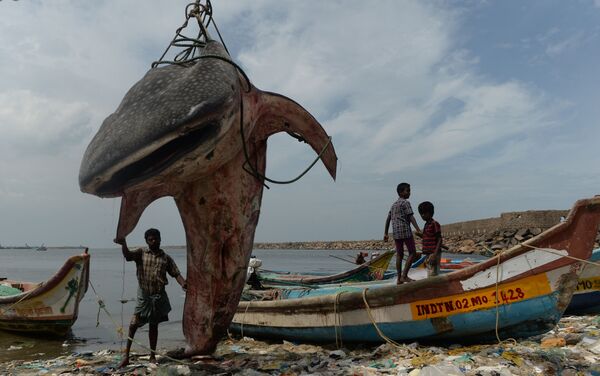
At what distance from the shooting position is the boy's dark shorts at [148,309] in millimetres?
Result: 5891

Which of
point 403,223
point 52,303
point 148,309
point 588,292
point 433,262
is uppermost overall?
point 403,223

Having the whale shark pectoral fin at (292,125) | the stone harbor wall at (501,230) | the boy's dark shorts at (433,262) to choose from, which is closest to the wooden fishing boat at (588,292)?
the boy's dark shorts at (433,262)

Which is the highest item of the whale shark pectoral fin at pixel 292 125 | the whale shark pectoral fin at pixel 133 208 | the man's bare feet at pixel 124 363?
the whale shark pectoral fin at pixel 292 125

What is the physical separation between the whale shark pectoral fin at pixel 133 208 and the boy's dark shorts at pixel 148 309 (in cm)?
243

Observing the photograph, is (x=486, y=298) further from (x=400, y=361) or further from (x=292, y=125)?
(x=292, y=125)

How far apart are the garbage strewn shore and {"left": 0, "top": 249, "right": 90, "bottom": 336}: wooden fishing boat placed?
310cm

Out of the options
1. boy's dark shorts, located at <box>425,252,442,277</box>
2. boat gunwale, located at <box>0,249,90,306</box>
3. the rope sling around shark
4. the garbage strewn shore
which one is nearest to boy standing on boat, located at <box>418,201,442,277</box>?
boy's dark shorts, located at <box>425,252,442,277</box>

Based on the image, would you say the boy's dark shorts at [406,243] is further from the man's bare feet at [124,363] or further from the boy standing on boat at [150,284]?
the man's bare feet at [124,363]

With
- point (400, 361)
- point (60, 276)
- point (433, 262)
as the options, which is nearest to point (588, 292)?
point (433, 262)

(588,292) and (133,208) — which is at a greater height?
(133,208)

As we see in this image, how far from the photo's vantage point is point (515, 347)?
223 inches

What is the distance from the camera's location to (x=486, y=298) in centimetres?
568

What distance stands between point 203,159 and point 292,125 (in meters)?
1.28

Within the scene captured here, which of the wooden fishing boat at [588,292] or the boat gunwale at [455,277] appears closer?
the boat gunwale at [455,277]
